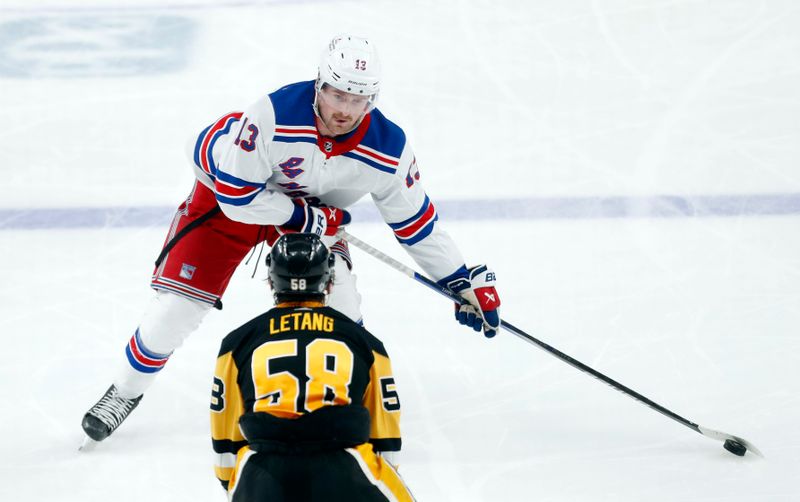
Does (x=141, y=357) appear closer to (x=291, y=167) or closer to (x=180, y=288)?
(x=180, y=288)

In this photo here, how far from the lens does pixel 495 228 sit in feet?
14.5

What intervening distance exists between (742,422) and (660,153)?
1768 mm

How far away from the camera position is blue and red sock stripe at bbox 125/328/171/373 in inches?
126

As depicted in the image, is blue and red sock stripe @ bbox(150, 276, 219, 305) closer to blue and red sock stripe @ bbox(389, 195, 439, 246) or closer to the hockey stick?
the hockey stick

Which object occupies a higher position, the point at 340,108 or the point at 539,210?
the point at 340,108

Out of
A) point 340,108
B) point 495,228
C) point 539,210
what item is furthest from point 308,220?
point 539,210

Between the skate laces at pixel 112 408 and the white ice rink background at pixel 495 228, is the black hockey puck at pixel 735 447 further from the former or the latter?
the skate laces at pixel 112 408

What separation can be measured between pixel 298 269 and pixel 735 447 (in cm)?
166

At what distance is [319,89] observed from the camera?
2916 mm

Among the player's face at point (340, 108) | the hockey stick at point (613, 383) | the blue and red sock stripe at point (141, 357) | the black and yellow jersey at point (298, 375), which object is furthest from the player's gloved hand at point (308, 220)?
the black and yellow jersey at point (298, 375)

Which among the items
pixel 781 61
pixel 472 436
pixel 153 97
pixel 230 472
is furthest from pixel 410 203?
pixel 781 61

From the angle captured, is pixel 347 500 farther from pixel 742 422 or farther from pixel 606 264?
pixel 606 264

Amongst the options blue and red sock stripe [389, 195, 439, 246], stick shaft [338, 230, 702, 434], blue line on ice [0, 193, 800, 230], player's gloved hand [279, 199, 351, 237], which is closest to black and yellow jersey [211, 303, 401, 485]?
player's gloved hand [279, 199, 351, 237]

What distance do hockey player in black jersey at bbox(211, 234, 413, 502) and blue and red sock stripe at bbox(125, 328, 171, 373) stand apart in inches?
38.1
